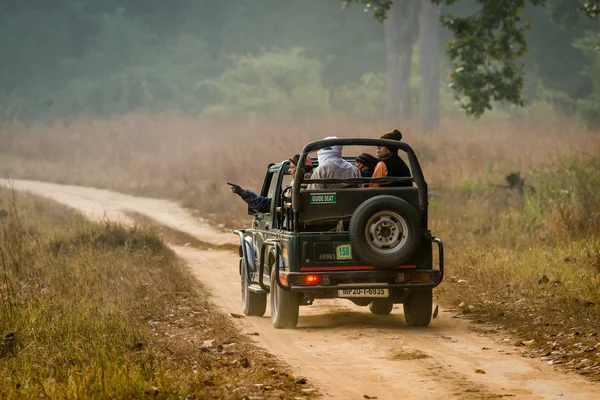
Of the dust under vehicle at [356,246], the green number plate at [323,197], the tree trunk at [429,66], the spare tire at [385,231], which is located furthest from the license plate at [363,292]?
the tree trunk at [429,66]

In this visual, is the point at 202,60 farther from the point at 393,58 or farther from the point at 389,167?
the point at 389,167

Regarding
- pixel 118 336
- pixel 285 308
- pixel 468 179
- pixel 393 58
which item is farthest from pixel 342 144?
pixel 393 58

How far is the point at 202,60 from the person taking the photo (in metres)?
70.8

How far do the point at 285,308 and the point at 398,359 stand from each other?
2.21 meters

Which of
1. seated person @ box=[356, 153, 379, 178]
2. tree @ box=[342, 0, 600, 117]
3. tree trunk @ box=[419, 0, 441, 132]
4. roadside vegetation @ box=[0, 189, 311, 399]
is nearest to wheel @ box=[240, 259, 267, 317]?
roadside vegetation @ box=[0, 189, 311, 399]

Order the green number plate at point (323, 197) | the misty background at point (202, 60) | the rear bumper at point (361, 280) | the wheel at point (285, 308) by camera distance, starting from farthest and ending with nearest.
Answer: the misty background at point (202, 60), the wheel at point (285, 308), the green number plate at point (323, 197), the rear bumper at point (361, 280)

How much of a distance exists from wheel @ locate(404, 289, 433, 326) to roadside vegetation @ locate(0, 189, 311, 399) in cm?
183

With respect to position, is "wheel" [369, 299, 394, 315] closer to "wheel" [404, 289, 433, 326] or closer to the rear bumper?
"wheel" [404, 289, 433, 326]

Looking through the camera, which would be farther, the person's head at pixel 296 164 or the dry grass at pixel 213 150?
the dry grass at pixel 213 150

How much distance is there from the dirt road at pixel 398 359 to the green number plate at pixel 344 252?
0.76m

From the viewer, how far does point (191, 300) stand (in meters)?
13.8

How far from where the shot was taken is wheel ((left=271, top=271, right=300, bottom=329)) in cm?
1162

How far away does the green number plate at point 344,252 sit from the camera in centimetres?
1122

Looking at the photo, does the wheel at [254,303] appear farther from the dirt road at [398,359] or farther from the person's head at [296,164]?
the person's head at [296,164]
